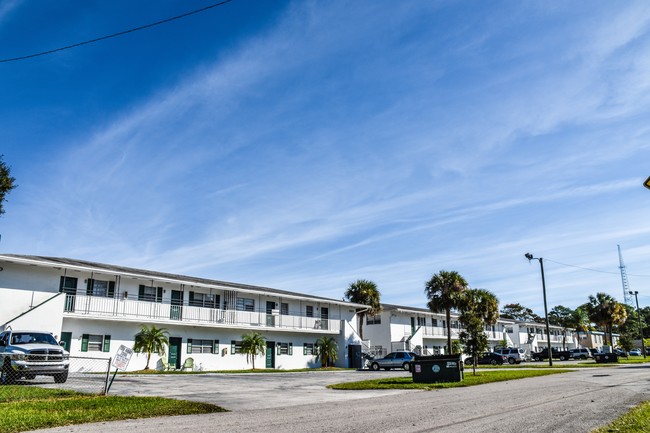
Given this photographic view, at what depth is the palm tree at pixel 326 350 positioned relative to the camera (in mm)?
41875

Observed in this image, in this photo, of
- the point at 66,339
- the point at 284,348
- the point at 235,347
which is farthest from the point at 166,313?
the point at 284,348

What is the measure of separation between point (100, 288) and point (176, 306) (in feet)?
15.7

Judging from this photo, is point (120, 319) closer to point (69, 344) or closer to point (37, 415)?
point (69, 344)

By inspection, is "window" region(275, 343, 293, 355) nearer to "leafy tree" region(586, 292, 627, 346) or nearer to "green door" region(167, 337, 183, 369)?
"green door" region(167, 337, 183, 369)

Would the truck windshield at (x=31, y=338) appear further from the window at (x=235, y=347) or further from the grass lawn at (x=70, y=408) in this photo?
the window at (x=235, y=347)

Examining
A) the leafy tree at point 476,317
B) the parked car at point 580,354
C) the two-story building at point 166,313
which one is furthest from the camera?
the parked car at point 580,354

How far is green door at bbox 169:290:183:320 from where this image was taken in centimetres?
3315

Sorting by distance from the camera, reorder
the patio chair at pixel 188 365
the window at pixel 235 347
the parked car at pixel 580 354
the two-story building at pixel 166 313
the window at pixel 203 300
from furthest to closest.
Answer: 1. the parked car at pixel 580 354
2. the window at pixel 235 347
3. the window at pixel 203 300
4. the patio chair at pixel 188 365
5. the two-story building at pixel 166 313

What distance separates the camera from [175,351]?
3319 centimetres

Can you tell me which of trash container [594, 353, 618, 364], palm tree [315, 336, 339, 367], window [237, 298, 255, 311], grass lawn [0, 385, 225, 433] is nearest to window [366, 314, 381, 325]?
palm tree [315, 336, 339, 367]

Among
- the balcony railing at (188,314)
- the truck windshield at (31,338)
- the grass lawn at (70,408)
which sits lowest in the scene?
the grass lawn at (70,408)

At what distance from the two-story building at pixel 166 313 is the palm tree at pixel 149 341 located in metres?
0.67

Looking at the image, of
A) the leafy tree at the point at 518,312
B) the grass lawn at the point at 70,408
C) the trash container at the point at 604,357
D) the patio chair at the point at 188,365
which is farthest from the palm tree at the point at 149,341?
the leafy tree at the point at 518,312

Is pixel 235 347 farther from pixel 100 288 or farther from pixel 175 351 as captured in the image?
pixel 100 288
